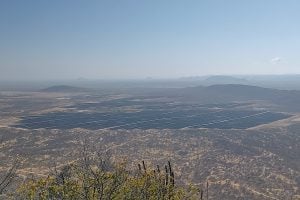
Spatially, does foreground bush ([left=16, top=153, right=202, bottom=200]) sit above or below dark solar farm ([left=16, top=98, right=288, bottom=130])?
above

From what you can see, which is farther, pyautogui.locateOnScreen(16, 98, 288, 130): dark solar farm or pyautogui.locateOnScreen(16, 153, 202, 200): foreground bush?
pyautogui.locateOnScreen(16, 98, 288, 130): dark solar farm

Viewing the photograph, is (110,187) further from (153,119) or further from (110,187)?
(153,119)

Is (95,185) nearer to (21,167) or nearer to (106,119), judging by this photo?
(21,167)

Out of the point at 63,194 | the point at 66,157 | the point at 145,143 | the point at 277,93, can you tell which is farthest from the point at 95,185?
the point at 277,93

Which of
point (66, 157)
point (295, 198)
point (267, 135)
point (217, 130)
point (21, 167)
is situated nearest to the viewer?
point (295, 198)

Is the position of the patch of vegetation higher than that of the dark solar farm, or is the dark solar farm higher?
the patch of vegetation

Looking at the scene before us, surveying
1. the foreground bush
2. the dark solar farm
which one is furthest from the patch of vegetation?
the dark solar farm

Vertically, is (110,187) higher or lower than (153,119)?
higher

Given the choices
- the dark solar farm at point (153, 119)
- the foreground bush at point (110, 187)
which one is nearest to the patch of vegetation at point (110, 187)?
the foreground bush at point (110, 187)

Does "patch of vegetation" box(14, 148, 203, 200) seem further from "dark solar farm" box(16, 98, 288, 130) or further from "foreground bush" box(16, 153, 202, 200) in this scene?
"dark solar farm" box(16, 98, 288, 130)

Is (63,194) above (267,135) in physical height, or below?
above

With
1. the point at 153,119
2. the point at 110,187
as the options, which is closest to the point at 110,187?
the point at 110,187
